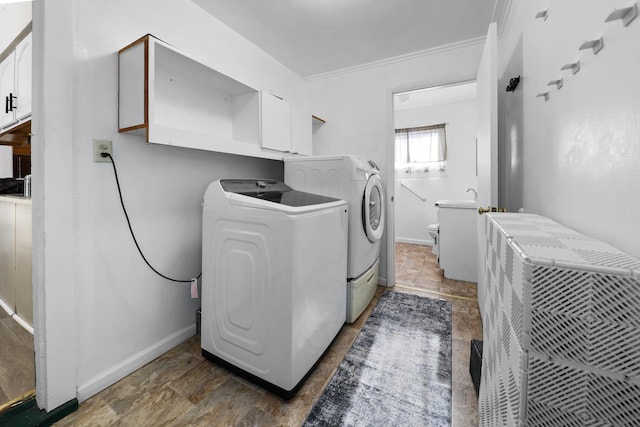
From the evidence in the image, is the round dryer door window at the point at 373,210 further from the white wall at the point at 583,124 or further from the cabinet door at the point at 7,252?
the cabinet door at the point at 7,252

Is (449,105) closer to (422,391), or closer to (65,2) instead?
(422,391)

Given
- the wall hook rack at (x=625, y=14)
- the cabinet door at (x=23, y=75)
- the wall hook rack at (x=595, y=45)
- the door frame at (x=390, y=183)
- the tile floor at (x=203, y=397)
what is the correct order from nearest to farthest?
1. the wall hook rack at (x=625, y=14)
2. the wall hook rack at (x=595, y=45)
3. the tile floor at (x=203, y=397)
4. the cabinet door at (x=23, y=75)
5. the door frame at (x=390, y=183)

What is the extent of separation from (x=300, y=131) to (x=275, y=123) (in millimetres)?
408

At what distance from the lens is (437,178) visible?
182 inches

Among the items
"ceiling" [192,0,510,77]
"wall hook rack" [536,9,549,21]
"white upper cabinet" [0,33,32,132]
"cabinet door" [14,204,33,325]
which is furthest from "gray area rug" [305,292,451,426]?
"white upper cabinet" [0,33,32,132]

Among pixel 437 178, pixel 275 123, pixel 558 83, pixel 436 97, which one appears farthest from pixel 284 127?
pixel 437 178

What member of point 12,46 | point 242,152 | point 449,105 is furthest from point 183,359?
point 449,105

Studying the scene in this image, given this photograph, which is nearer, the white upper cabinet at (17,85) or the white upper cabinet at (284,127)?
the white upper cabinet at (17,85)

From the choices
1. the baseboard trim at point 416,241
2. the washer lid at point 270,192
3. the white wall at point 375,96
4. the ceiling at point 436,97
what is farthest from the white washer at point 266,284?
the baseboard trim at point 416,241

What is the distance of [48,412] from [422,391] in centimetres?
177

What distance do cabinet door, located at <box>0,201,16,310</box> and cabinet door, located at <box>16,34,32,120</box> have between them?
2.19 ft

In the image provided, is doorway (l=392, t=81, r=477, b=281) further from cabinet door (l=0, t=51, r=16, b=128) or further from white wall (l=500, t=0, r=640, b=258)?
cabinet door (l=0, t=51, r=16, b=128)

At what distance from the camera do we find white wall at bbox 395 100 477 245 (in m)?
4.36

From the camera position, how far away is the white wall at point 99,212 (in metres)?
1.19
